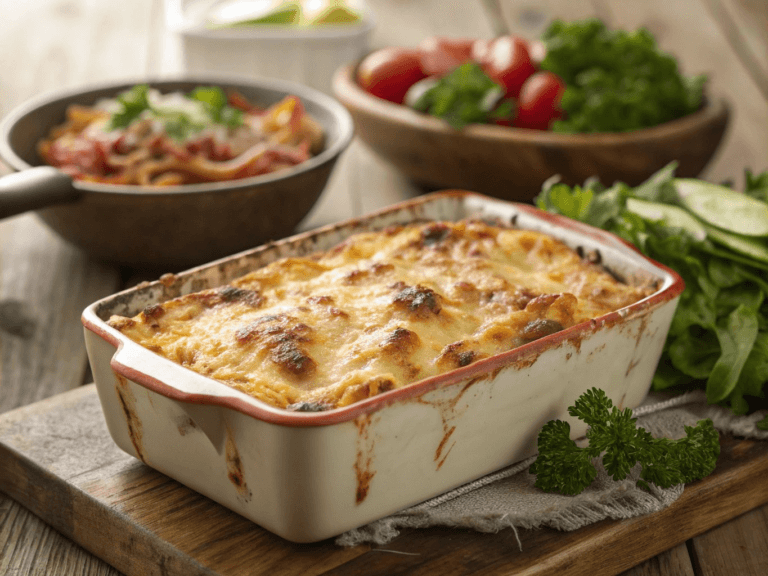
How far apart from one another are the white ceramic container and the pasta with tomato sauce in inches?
38.4

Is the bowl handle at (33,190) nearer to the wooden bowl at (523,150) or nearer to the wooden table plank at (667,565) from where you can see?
the wooden bowl at (523,150)

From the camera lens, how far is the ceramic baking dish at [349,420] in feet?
5.77

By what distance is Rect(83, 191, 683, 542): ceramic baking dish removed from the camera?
1.76 m

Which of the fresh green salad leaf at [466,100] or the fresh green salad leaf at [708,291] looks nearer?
the fresh green salad leaf at [708,291]

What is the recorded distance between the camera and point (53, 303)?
325cm

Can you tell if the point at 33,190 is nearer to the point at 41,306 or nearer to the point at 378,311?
the point at 41,306

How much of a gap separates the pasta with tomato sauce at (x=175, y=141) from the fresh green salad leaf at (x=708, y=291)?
1156 millimetres

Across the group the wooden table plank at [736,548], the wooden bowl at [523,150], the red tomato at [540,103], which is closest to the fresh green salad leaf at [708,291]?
the wooden table plank at [736,548]

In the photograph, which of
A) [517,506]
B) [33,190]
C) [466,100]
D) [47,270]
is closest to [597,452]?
[517,506]

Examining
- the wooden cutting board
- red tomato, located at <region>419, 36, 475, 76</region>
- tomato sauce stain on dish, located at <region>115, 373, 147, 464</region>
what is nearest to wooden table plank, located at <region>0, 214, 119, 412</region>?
the wooden cutting board

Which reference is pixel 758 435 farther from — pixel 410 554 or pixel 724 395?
pixel 410 554

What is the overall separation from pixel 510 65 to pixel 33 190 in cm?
214

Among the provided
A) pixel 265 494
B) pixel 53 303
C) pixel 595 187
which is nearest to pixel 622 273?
pixel 595 187

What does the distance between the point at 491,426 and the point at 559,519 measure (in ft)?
0.77
